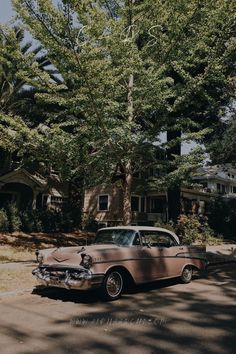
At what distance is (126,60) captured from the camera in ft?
39.9

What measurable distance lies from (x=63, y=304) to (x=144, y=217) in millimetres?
29769

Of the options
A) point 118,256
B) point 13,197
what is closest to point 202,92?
point 118,256

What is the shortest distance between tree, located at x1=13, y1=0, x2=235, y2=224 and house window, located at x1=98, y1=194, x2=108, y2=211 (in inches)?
844

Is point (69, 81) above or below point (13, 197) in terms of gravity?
above

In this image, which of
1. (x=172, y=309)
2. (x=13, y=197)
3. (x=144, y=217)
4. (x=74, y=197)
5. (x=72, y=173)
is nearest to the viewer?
(x=172, y=309)

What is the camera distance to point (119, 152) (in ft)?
43.5

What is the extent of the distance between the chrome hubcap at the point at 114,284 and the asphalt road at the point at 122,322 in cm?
26

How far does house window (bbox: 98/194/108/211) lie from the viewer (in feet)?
119

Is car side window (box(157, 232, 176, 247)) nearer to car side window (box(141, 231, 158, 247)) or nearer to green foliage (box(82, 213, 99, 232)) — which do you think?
car side window (box(141, 231, 158, 247))

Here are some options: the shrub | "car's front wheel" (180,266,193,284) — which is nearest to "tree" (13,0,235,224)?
"car's front wheel" (180,266,193,284)

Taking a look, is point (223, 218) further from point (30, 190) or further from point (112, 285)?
point (112, 285)

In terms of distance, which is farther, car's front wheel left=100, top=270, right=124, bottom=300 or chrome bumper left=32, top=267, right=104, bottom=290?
car's front wheel left=100, top=270, right=124, bottom=300

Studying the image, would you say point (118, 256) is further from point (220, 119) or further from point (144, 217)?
point (144, 217)

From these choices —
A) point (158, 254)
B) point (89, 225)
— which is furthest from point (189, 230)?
point (158, 254)
